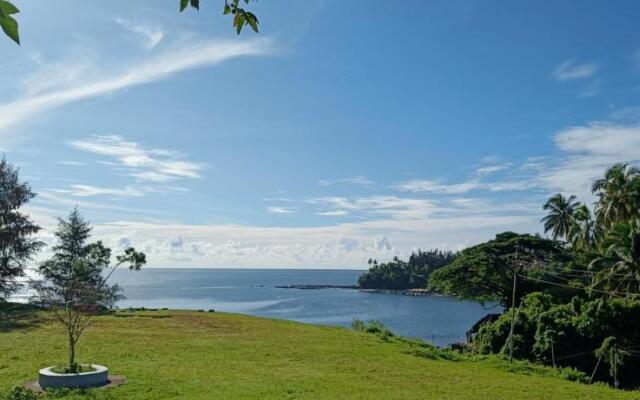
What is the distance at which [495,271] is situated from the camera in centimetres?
4791

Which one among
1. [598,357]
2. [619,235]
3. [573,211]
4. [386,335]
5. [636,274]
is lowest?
[598,357]

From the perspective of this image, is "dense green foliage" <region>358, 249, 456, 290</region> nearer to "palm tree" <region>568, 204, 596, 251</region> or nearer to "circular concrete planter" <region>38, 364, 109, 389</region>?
"palm tree" <region>568, 204, 596, 251</region>

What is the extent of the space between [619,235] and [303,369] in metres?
25.0

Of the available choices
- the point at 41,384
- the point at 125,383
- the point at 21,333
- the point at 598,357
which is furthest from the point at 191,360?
the point at 598,357

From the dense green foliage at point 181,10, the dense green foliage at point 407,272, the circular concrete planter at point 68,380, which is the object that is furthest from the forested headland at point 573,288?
the dense green foliage at point 407,272

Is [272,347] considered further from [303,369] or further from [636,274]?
[636,274]

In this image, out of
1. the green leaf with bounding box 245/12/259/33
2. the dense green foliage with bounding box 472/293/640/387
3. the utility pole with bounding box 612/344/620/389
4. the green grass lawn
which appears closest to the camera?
the green leaf with bounding box 245/12/259/33

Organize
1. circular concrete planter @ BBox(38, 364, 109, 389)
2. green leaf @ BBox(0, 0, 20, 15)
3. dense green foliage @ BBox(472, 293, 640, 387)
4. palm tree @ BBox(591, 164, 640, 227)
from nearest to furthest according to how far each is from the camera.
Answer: green leaf @ BBox(0, 0, 20, 15), circular concrete planter @ BBox(38, 364, 109, 389), dense green foliage @ BBox(472, 293, 640, 387), palm tree @ BBox(591, 164, 640, 227)

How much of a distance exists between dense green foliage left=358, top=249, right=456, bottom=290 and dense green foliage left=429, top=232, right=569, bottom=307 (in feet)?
352

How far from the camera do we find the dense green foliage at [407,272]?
16075 cm

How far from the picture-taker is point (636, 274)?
32906mm

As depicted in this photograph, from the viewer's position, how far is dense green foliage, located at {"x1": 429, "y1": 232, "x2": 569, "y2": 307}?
4797 centimetres

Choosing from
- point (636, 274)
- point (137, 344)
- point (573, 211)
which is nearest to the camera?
point (137, 344)

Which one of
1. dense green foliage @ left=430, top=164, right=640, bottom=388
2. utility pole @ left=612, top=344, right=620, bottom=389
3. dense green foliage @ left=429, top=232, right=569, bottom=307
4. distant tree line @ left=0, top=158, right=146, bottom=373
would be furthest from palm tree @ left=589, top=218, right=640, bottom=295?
distant tree line @ left=0, top=158, right=146, bottom=373
